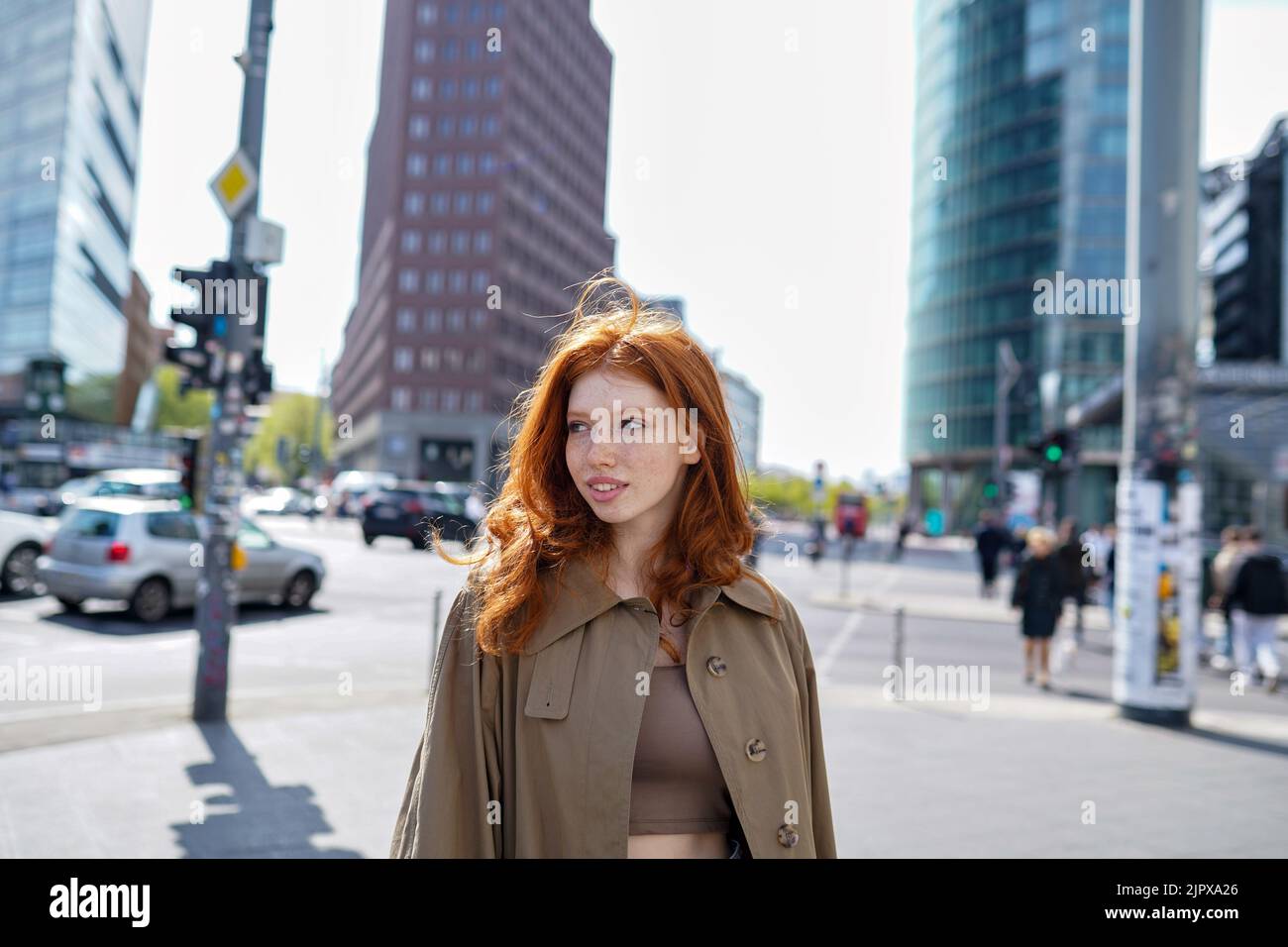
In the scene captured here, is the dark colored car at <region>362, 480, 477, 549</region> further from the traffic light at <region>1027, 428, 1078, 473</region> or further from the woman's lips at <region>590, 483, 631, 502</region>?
the woman's lips at <region>590, 483, 631, 502</region>

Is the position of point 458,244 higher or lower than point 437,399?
higher

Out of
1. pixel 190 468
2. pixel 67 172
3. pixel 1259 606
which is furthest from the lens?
pixel 67 172

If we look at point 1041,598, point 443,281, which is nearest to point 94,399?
point 443,281

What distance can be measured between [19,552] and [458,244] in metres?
47.9

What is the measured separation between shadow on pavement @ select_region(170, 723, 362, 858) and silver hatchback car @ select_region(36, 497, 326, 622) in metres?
6.62

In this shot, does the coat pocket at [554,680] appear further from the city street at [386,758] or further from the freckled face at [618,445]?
the city street at [386,758]

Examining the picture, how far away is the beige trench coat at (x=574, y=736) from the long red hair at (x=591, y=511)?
0.24ft

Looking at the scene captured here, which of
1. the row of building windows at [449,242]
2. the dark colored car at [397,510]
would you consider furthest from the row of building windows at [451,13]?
the dark colored car at [397,510]

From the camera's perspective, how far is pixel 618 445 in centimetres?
196

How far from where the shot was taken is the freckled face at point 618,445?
1.96m

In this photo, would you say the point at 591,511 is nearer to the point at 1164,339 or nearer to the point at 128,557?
the point at 1164,339

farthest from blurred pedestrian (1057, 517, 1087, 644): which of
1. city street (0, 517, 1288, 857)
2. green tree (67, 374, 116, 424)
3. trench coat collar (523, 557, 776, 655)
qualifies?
green tree (67, 374, 116, 424)

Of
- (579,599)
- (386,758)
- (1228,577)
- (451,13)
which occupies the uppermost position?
(451,13)
